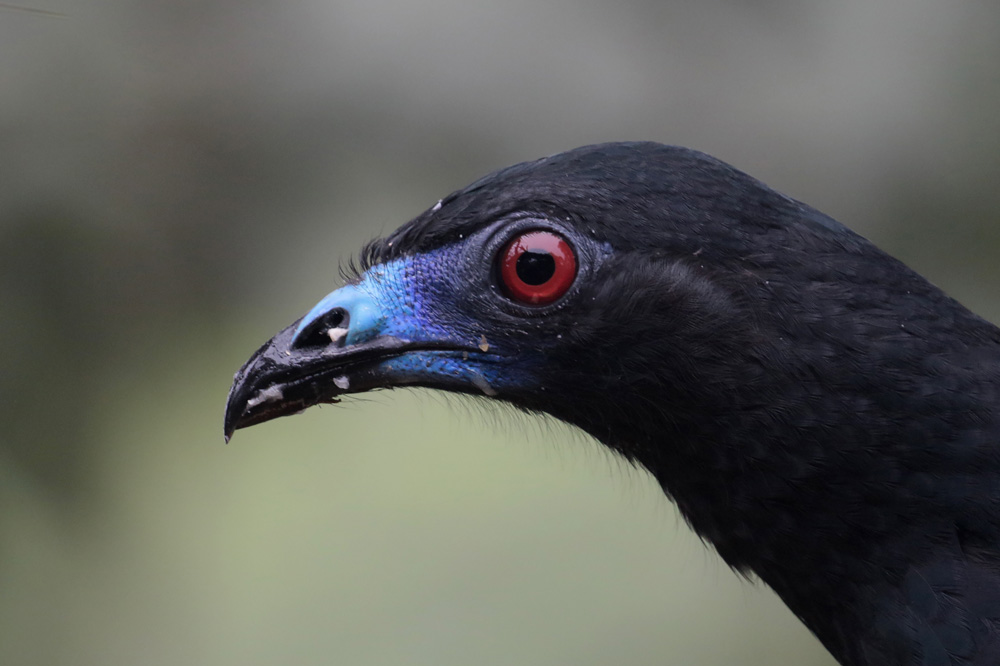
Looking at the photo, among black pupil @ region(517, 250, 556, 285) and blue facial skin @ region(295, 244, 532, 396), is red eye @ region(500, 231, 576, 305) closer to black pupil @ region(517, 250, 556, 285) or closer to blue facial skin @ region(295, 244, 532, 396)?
black pupil @ region(517, 250, 556, 285)

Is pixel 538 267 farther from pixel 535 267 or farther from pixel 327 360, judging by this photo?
pixel 327 360

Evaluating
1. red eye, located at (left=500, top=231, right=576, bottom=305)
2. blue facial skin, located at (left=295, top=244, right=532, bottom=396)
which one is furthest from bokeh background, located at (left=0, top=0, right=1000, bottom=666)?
red eye, located at (left=500, top=231, right=576, bottom=305)

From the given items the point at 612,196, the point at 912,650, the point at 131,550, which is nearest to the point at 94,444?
the point at 131,550

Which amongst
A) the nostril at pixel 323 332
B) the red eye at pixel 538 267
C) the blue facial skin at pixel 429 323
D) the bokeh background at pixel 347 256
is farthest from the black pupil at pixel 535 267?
the bokeh background at pixel 347 256

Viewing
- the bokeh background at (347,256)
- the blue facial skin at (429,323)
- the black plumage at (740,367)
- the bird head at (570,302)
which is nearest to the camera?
the black plumage at (740,367)

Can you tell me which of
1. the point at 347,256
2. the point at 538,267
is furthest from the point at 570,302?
the point at 347,256

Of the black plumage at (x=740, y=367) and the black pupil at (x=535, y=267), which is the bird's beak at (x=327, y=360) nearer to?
the black plumage at (x=740, y=367)

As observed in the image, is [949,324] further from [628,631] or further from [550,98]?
[550,98]
